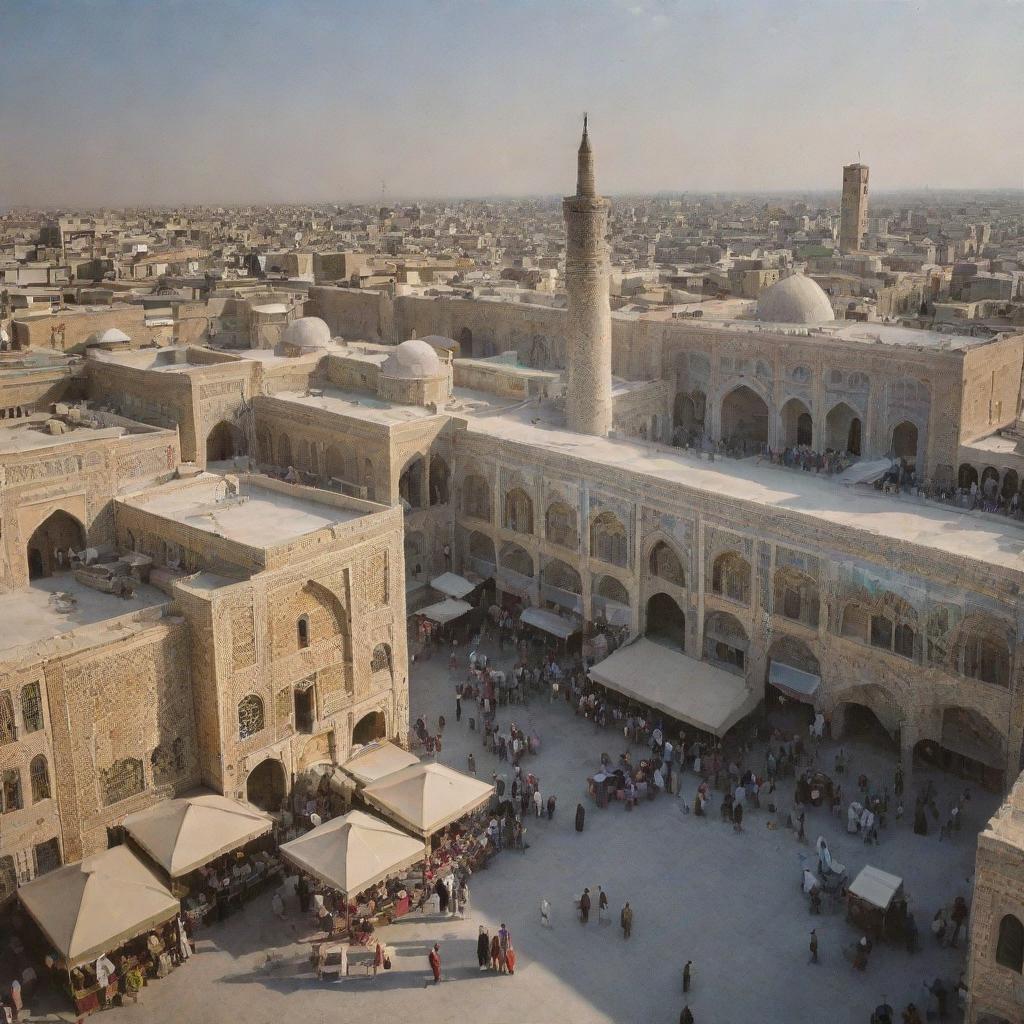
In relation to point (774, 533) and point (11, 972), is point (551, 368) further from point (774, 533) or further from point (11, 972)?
point (11, 972)

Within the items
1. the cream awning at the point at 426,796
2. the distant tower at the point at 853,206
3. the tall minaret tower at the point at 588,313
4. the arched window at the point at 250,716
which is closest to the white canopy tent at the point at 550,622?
the tall minaret tower at the point at 588,313

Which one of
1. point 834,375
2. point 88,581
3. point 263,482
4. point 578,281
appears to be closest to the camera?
point 88,581

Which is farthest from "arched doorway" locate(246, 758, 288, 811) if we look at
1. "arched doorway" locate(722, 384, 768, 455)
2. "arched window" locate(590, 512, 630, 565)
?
"arched doorway" locate(722, 384, 768, 455)

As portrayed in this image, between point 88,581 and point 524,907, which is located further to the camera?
point 88,581

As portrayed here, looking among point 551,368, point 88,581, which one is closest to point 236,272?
point 551,368

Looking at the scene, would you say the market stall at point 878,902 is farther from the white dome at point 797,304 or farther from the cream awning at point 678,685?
the white dome at point 797,304
